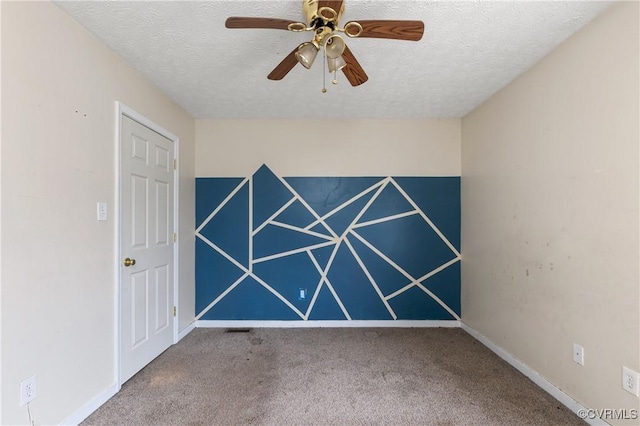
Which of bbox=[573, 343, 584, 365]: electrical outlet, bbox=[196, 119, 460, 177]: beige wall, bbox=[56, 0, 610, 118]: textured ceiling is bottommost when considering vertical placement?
bbox=[573, 343, 584, 365]: electrical outlet

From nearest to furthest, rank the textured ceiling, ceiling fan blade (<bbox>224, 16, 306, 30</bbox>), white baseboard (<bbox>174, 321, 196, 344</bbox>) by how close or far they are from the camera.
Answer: ceiling fan blade (<bbox>224, 16, 306, 30</bbox>) → the textured ceiling → white baseboard (<bbox>174, 321, 196, 344</bbox>)

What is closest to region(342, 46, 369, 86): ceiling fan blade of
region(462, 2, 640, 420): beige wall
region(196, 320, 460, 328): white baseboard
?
region(462, 2, 640, 420): beige wall

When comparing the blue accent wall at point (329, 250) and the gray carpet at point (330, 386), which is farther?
the blue accent wall at point (329, 250)

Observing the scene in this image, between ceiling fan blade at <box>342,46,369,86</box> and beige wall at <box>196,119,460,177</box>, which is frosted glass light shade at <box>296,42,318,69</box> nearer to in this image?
ceiling fan blade at <box>342,46,369,86</box>

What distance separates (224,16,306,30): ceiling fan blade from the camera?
142 cm

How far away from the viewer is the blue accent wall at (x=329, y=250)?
11.5ft

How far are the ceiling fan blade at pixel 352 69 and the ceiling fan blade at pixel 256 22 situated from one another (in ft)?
1.21

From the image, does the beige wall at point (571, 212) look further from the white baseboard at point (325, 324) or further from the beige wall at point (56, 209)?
the beige wall at point (56, 209)

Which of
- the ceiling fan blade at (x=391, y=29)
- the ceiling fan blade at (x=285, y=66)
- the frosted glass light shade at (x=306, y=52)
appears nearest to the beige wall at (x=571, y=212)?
the ceiling fan blade at (x=391, y=29)

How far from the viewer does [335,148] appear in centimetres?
355

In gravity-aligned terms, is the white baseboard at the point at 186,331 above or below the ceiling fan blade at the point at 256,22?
below

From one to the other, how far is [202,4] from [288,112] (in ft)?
5.54

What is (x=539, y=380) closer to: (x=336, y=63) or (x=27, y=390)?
(x=336, y=63)

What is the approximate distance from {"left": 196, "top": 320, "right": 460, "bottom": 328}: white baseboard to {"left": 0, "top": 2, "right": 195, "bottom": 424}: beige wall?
139 centimetres
